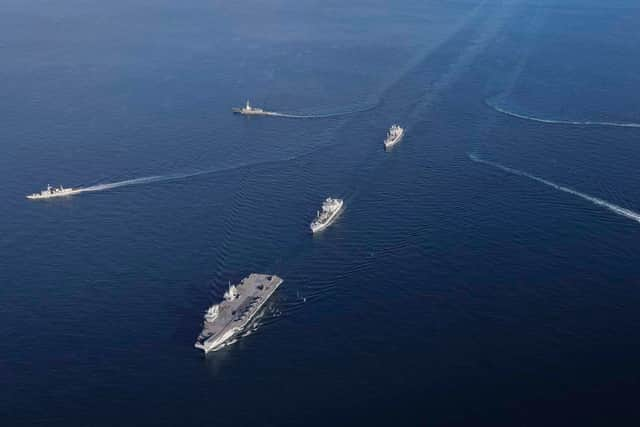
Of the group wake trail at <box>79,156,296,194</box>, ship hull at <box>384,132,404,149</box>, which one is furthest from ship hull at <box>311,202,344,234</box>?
ship hull at <box>384,132,404,149</box>

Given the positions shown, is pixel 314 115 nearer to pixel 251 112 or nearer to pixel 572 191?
pixel 251 112

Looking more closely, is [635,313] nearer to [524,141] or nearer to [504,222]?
[504,222]

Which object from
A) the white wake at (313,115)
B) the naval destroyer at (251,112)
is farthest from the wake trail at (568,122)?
the naval destroyer at (251,112)

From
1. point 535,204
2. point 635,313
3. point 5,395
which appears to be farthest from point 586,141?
point 5,395

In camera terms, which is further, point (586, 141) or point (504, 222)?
point (586, 141)

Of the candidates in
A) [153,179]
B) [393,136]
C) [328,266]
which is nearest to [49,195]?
[153,179]

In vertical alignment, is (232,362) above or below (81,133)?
below
